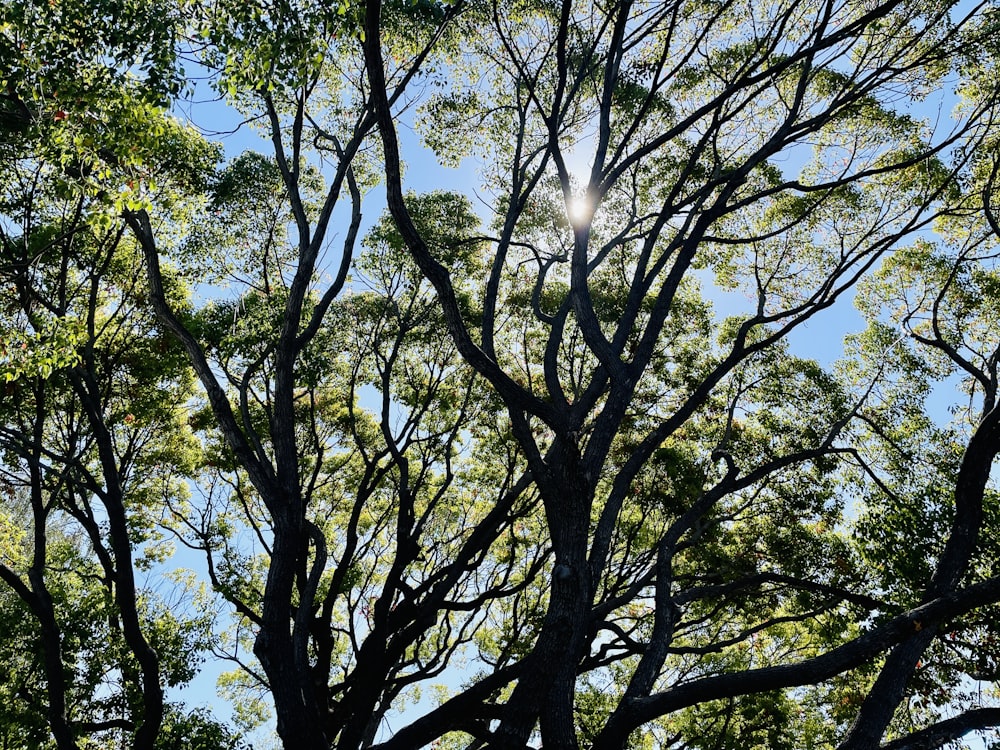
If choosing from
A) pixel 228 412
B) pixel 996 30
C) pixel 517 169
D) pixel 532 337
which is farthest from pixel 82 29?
pixel 996 30

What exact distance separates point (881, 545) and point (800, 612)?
1940 millimetres

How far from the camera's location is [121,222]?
9.62m

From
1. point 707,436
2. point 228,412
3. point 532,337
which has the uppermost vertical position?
point 532,337

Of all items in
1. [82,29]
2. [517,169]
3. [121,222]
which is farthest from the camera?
[121,222]

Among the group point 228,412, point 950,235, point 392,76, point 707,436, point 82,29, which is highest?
point 392,76

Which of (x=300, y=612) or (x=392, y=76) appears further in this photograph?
(x=392, y=76)

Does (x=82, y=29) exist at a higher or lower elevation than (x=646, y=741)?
higher

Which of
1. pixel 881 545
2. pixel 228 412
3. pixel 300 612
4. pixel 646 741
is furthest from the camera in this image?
pixel 646 741

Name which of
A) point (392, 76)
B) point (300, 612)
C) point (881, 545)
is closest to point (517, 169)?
point (392, 76)

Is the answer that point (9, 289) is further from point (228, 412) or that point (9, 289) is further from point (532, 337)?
point (532, 337)

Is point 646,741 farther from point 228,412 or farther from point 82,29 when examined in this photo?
point 82,29

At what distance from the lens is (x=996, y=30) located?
8453 millimetres

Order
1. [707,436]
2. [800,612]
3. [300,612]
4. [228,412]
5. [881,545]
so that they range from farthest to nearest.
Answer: [707,436], [800,612], [881,545], [300,612], [228,412]

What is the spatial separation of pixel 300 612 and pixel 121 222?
A: 558cm
